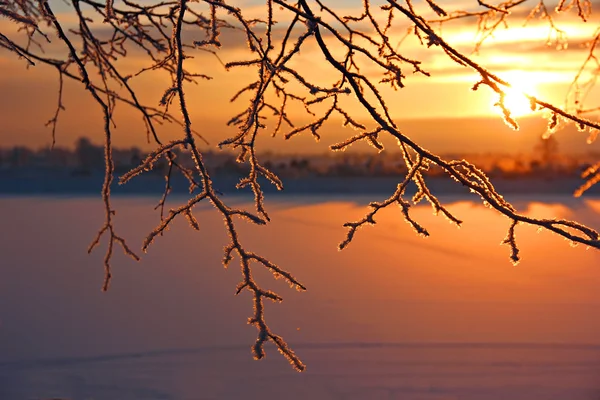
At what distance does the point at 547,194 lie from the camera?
938 inches

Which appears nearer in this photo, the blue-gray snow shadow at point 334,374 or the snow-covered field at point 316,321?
the blue-gray snow shadow at point 334,374

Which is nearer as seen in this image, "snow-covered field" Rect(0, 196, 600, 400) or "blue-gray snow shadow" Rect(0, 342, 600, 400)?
"blue-gray snow shadow" Rect(0, 342, 600, 400)

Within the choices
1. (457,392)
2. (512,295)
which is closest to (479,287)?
(512,295)

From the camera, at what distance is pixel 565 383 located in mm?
5930

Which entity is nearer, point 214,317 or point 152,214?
point 214,317

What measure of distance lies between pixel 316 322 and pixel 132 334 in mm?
1790

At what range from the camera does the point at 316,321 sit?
801 centimetres

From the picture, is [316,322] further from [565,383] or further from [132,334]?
[565,383]

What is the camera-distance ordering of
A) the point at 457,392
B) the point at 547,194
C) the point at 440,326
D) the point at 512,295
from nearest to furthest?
1. the point at 457,392
2. the point at 440,326
3. the point at 512,295
4. the point at 547,194

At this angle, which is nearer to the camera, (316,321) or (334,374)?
(334,374)

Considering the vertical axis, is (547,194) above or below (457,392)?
above

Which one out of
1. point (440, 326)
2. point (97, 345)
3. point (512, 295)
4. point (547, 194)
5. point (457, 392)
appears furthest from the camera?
point (547, 194)

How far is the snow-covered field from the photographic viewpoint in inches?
235

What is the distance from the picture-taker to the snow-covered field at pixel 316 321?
5969 millimetres
